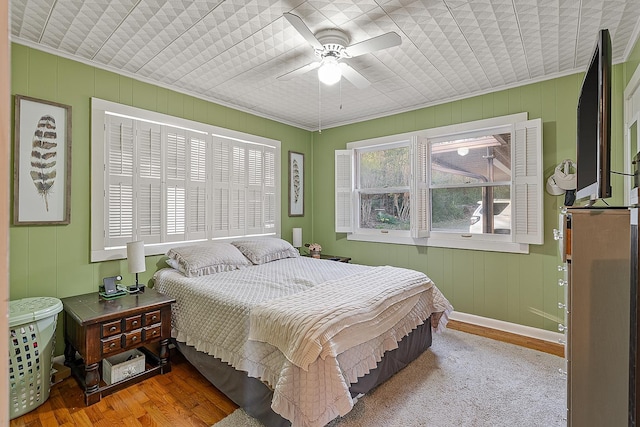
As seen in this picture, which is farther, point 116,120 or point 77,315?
point 116,120

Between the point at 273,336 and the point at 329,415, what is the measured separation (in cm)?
51

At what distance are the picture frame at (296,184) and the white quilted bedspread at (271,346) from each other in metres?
1.59

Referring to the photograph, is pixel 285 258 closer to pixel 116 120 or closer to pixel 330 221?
pixel 330 221

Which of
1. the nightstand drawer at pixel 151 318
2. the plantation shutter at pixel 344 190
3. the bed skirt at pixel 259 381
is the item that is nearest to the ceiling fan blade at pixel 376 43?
the bed skirt at pixel 259 381

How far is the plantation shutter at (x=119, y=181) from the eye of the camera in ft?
9.65

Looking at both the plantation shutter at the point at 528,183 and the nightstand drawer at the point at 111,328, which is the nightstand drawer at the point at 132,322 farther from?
the plantation shutter at the point at 528,183

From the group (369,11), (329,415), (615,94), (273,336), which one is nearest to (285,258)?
(273,336)

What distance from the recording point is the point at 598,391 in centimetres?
122

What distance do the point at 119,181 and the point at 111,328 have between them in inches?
53.8

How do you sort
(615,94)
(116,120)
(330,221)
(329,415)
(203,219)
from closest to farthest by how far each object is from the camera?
1. (329,415)
2. (615,94)
3. (116,120)
4. (203,219)
5. (330,221)

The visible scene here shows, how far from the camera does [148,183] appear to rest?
320 cm

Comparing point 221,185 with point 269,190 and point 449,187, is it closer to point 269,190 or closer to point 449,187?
point 269,190

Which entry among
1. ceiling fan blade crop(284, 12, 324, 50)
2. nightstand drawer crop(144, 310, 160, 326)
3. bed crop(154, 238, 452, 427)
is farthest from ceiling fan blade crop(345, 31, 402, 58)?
nightstand drawer crop(144, 310, 160, 326)

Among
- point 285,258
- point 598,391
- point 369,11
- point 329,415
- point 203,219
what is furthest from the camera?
point 285,258
